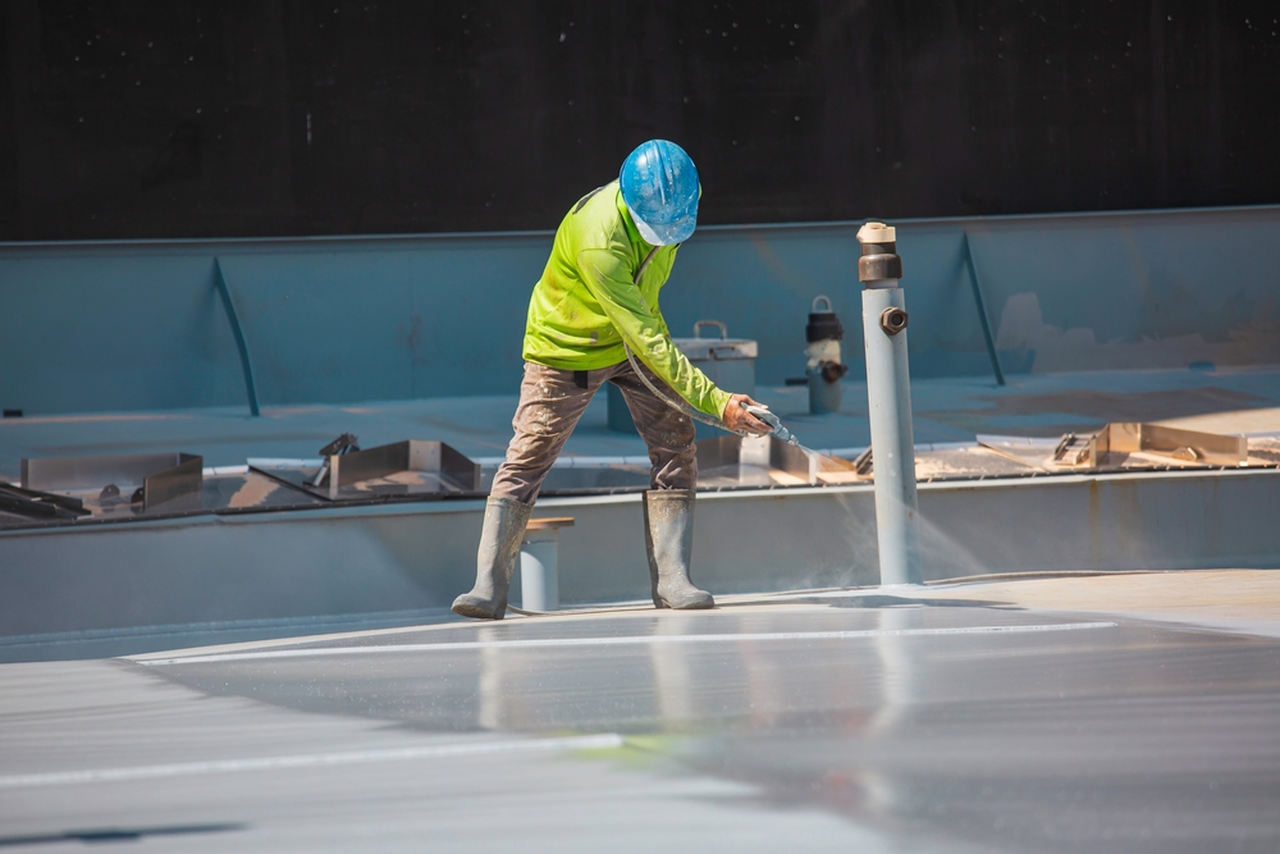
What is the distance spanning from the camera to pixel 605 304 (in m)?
3.67

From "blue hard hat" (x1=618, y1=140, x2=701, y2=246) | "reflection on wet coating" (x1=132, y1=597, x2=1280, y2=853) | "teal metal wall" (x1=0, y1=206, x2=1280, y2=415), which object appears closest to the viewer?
"reflection on wet coating" (x1=132, y1=597, x2=1280, y2=853)

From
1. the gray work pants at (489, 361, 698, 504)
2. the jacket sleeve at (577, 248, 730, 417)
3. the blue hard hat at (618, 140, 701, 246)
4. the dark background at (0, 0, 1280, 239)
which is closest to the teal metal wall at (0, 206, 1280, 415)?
the dark background at (0, 0, 1280, 239)

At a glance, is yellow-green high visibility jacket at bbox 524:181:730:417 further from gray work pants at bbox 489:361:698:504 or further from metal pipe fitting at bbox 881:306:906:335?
metal pipe fitting at bbox 881:306:906:335

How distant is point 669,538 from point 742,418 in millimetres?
606

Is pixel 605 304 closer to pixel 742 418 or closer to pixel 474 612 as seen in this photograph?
pixel 742 418

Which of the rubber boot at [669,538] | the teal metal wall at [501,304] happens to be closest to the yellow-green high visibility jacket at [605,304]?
the rubber boot at [669,538]

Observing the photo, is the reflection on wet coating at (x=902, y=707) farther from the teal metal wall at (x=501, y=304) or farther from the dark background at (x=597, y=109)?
the dark background at (x=597, y=109)

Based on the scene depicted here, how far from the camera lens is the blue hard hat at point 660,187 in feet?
11.6

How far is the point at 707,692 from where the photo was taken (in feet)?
7.17

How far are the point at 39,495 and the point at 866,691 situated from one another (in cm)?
371

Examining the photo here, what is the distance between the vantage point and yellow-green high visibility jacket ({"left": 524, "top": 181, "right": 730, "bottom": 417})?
11.9ft

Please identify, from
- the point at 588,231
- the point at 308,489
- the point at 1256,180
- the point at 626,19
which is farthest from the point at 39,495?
the point at 1256,180

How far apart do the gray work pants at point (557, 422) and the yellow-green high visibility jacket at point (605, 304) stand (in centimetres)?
4

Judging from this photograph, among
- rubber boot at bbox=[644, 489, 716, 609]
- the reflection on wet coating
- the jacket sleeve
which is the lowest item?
the reflection on wet coating
